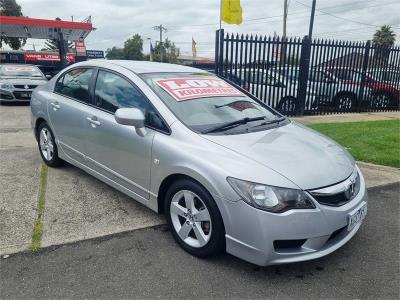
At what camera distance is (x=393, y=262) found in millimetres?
3010

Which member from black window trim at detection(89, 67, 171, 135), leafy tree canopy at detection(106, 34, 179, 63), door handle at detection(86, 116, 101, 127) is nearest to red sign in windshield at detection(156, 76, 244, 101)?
black window trim at detection(89, 67, 171, 135)

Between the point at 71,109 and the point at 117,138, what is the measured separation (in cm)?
108

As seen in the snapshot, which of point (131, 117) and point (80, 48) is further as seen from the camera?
point (80, 48)

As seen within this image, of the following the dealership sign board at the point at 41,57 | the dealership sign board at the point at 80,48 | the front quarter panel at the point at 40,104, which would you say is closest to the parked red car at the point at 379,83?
the front quarter panel at the point at 40,104

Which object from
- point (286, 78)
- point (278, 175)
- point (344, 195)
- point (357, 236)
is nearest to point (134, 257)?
point (278, 175)

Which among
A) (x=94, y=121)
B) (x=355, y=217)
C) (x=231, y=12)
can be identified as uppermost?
(x=231, y=12)

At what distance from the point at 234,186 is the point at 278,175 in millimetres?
330

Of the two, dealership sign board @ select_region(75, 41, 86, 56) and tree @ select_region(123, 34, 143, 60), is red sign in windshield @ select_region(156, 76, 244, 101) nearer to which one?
dealership sign board @ select_region(75, 41, 86, 56)

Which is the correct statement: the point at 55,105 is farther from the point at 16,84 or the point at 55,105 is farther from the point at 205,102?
the point at 16,84

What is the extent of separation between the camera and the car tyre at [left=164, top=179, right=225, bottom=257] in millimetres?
2752

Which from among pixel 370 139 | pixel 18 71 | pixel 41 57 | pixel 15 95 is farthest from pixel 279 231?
pixel 41 57

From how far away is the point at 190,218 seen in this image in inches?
118

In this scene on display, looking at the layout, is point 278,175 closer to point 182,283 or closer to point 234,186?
point 234,186

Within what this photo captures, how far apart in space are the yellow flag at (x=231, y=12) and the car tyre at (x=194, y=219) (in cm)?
825
